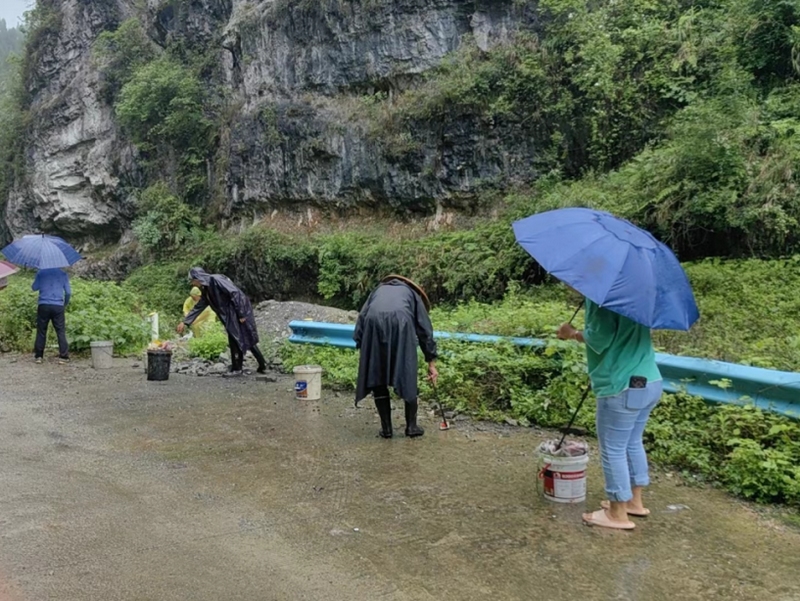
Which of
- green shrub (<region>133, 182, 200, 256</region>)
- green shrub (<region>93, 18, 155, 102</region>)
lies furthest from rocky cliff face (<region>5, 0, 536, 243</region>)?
green shrub (<region>133, 182, 200, 256</region>)

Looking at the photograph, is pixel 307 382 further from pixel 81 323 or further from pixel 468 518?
pixel 81 323

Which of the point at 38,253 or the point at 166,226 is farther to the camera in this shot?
the point at 166,226

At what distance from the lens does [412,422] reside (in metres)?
6.42

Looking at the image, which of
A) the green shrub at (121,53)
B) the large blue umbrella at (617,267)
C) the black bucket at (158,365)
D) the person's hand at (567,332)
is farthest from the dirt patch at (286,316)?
the green shrub at (121,53)

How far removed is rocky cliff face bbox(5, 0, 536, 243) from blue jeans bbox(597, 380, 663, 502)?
15207 millimetres

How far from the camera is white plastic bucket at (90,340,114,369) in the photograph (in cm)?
1048

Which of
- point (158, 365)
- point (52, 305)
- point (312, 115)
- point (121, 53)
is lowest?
point (158, 365)

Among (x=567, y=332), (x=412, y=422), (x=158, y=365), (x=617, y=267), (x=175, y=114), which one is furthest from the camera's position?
(x=175, y=114)

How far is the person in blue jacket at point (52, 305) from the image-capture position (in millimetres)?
10938

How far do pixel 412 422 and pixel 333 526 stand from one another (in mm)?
2263

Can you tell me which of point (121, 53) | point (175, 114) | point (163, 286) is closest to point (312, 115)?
point (175, 114)

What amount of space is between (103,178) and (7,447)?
28.6 m

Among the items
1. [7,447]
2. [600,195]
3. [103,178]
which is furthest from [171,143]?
[7,447]

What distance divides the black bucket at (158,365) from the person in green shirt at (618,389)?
22.4ft
